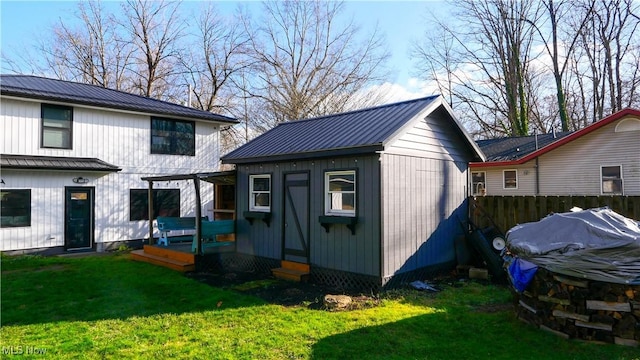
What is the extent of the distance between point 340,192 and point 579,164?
1250 centimetres

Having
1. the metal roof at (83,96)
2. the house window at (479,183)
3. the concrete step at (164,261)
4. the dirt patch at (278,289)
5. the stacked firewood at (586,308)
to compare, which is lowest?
the dirt patch at (278,289)

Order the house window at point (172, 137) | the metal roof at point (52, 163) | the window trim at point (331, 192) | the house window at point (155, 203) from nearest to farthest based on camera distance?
the window trim at point (331, 192) < the metal roof at point (52, 163) < the house window at point (155, 203) < the house window at point (172, 137)

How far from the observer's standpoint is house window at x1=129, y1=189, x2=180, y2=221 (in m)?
13.1

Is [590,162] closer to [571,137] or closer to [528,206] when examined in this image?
[571,137]

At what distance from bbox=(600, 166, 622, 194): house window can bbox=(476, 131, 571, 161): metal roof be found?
12.3ft

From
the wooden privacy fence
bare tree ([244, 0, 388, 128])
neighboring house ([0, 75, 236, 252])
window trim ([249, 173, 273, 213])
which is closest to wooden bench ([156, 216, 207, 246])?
window trim ([249, 173, 273, 213])

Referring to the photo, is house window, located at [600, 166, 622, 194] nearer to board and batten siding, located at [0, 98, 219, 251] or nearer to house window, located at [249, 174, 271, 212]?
house window, located at [249, 174, 271, 212]

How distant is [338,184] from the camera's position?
7.64 m

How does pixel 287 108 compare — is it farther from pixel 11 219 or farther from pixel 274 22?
pixel 11 219

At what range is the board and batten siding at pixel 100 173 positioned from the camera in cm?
1091

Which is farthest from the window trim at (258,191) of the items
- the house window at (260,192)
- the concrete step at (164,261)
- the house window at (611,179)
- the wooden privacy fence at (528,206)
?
the house window at (611,179)

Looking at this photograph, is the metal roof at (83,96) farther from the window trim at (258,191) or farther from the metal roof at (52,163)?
the window trim at (258,191)

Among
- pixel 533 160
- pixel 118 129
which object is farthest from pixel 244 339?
pixel 533 160

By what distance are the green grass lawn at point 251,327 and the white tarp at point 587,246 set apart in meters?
0.84
